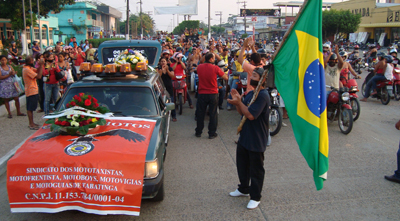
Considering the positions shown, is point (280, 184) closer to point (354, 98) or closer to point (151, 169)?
point (151, 169)

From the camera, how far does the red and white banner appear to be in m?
3.64

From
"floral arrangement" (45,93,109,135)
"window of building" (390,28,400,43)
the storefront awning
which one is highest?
the storefront awning

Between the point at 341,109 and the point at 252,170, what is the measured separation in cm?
474

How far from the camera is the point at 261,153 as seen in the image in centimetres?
421

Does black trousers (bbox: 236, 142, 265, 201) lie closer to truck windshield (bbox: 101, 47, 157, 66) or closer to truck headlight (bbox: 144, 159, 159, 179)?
truck headlight (bbox: 144, 159, 159, 179)

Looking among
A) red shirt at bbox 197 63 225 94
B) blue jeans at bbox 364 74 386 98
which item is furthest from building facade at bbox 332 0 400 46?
red shirt at bbox 197 63 225 94

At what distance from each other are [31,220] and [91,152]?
1194 mm

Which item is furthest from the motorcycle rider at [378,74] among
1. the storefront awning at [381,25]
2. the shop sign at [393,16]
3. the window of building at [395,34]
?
the shop sign at [393,16]

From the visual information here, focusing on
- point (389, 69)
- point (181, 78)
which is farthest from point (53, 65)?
point (389, 69)

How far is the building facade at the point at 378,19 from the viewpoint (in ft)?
141

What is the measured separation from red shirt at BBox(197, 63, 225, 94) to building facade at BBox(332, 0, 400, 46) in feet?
131

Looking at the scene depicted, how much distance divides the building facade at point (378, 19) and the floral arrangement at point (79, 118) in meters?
43.6

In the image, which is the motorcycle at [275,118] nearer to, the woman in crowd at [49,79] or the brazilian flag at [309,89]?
the brazilian flag at [309,89]

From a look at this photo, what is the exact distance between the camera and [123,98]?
5.45 m
